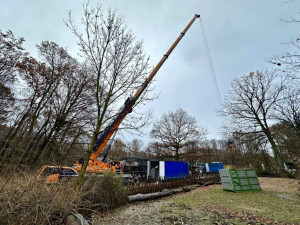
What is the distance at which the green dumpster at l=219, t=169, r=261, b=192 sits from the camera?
9711 millimetres

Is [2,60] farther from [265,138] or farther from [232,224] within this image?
[265,138]

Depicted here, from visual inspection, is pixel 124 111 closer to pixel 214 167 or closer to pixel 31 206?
pixel 31 206

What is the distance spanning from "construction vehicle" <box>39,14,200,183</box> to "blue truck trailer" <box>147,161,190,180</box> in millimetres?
5936

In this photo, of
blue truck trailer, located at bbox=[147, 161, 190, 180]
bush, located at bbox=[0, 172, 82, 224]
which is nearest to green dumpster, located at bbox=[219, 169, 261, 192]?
A: blue truck trailer, located at bbox=[147, 161, 190, 180]

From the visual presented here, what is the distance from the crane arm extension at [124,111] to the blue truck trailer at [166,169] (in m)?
7.80

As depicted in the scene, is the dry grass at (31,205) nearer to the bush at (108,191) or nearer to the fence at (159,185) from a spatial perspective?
the bush at (108,191)

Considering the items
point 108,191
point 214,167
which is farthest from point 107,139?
point 214,167

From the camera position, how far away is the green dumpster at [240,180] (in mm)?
9711

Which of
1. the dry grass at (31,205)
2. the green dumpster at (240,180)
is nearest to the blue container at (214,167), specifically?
the green dumpster at (240,180)

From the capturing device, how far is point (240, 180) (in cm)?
992

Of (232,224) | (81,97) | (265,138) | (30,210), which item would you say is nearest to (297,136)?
(265,138)

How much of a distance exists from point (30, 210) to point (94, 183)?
476 centimetres

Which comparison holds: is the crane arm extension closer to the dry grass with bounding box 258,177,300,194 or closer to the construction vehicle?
the construction vehicle

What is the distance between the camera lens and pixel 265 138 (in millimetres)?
16828
